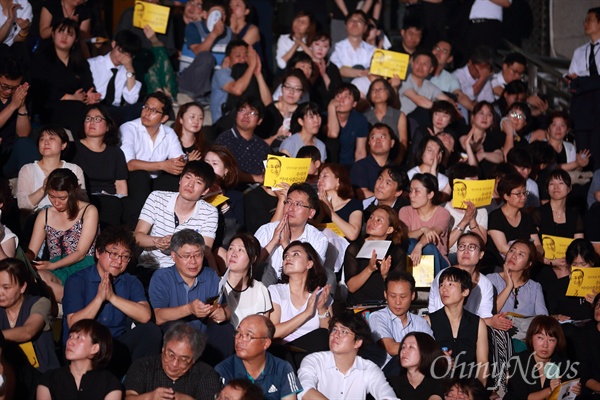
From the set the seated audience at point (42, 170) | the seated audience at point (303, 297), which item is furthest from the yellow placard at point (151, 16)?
the seated audience at point (303, 297)

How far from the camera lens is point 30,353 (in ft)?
20.7

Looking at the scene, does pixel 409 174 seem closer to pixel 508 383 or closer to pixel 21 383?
pixel 508 383

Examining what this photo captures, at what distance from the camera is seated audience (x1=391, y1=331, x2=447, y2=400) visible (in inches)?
263

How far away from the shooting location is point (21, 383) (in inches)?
240

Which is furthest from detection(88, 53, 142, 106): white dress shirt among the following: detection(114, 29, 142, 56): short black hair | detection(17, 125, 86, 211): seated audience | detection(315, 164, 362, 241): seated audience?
detection(315, 164, 362, 241): seated audience

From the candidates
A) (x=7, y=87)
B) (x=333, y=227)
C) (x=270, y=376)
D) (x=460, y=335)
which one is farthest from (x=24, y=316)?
(x=460, y=335)

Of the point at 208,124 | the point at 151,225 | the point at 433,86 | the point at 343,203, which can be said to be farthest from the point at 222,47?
the point at 151,225

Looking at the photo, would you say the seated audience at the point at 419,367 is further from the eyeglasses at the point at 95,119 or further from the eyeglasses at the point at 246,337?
the eyeglasses at the point at 95,119

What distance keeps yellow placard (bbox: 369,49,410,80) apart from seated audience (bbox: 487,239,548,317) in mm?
2965

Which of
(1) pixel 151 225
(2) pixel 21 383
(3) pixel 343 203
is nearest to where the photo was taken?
(2) pixel 21 383

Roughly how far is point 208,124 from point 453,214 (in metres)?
2.86

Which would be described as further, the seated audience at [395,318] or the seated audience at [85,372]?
the seated audience at [395,318]

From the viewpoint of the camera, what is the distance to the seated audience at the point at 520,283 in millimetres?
8164

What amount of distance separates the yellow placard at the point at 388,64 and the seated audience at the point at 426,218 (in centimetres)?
219
